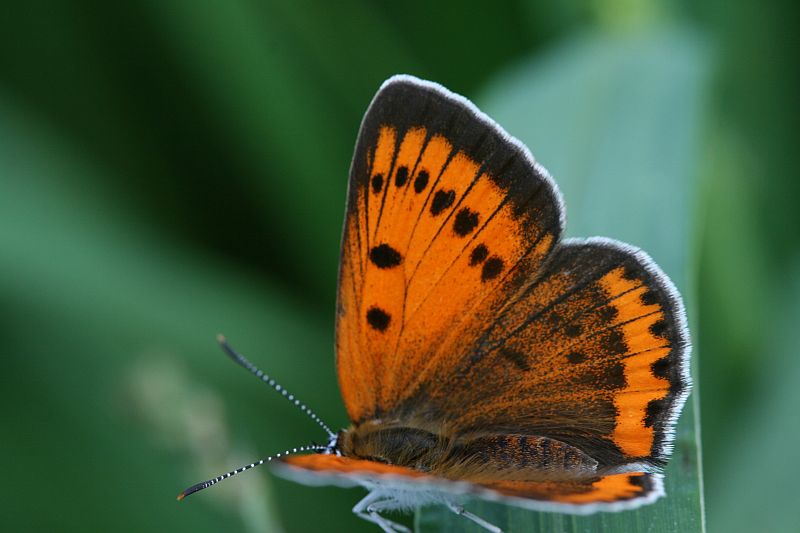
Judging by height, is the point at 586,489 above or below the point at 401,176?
below

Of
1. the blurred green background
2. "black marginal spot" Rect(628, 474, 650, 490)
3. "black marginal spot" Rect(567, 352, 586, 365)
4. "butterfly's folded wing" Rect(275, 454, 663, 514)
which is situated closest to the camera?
"butterfly's folded wing" Rect(275, 454, 663, 514)

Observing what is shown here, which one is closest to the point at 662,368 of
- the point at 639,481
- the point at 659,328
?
the point at 659,328

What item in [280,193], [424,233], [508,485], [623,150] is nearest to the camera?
[508,485]

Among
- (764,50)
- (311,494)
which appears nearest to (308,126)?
(311,494)

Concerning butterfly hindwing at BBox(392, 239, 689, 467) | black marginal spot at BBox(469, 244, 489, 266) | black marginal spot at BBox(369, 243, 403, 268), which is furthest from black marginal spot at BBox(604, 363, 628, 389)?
black marginal spot at BBox(369, 243, 403, 268)

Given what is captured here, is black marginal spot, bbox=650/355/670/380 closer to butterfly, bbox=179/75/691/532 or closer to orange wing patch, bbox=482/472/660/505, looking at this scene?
butterfly, bbox=179/75/691/532

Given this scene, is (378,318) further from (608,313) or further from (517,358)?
(608,313)

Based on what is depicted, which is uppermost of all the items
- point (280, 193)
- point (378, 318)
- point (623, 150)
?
point (280, 193)
